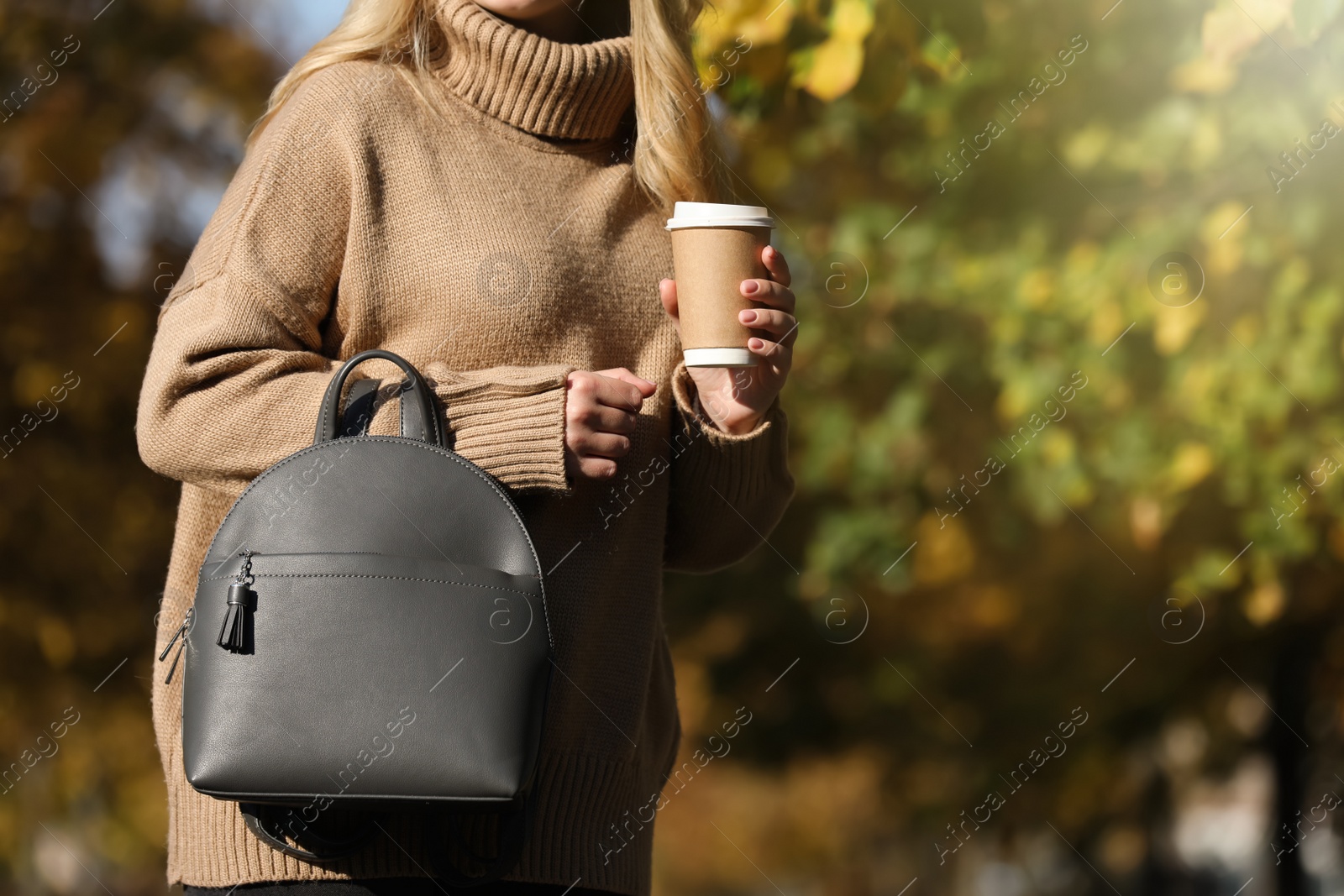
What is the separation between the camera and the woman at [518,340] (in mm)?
1654

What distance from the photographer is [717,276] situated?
1.82 meters

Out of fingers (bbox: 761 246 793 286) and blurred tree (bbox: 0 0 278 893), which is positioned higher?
fingers (bbox: 761 246 793 286)

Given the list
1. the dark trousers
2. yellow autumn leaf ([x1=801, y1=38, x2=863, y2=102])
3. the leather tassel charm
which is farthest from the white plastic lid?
yellow autumn leaf ([x1=801, y1=38, x2=863, y2=102])

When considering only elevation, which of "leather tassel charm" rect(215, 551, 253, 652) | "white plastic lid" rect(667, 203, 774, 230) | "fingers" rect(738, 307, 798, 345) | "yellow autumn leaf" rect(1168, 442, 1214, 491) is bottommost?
"yellow autumn leaf" rect(1168, 442, 1214, 491)

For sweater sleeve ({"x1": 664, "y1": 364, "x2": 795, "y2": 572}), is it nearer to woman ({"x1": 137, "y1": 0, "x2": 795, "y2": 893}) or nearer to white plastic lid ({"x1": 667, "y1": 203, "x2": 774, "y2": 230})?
woman ({"x1": 137, "y1": 0, "x2": 795, "y2": 893})

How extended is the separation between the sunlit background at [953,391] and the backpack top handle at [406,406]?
1946 millimetres

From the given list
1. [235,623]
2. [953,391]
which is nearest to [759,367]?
[235,623]

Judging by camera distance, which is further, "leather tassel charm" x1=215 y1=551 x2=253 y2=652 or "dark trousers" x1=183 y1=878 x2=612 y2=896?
"dark trousers" x1=183 y1=878 x2=612 y2=896

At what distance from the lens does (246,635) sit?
4.83 feet

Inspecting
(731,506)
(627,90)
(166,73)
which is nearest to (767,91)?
(627,90)

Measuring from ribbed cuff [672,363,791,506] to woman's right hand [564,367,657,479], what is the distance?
21 cm

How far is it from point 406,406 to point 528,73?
0.55 meters

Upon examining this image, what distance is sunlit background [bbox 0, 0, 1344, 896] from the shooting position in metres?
4.47

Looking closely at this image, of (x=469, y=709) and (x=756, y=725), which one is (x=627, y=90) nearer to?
(x=469, y=709)
